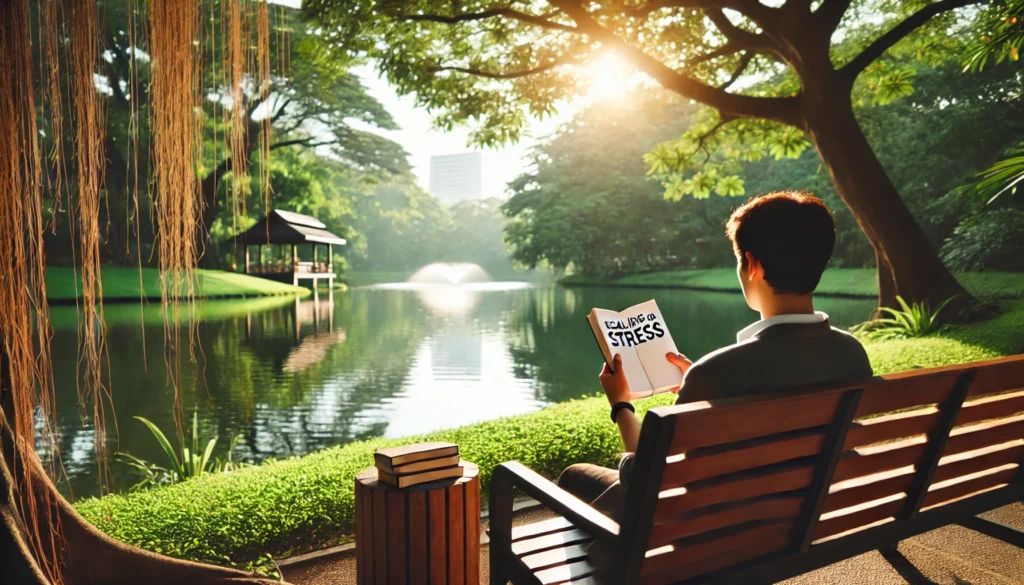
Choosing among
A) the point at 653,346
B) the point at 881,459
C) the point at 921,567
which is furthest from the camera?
the point at 921,567

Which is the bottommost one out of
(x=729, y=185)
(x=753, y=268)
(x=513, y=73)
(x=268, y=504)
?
(x=268, y=504)

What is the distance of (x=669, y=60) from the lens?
11.4 m

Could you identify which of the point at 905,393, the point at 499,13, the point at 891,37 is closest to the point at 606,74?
the point at 499,13

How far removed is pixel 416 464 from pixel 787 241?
1.19 metres

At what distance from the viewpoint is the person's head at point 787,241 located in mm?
1693

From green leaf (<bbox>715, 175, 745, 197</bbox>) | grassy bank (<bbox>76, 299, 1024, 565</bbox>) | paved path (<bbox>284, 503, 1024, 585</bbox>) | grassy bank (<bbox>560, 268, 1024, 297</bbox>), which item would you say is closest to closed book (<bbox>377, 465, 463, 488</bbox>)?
paved path (<bbox>284, 503, 1024, 585</bbox>)

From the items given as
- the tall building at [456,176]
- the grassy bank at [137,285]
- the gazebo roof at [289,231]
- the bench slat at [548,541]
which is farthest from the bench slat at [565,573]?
the tall building at [456,176]

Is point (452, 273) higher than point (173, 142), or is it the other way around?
point (173, 142)

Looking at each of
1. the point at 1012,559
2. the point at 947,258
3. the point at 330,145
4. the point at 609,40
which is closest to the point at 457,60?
the point at 609,40

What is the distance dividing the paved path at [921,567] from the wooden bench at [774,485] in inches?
17.5

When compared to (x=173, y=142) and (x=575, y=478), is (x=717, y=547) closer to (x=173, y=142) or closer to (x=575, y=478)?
(x=575, y=478)

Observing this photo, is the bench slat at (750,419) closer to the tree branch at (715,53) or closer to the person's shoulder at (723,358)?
the person's shoulder at (723,358)

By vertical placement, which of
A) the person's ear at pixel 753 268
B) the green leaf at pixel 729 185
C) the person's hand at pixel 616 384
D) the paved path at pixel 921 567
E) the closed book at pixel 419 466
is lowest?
the paved path at pixel 921 567

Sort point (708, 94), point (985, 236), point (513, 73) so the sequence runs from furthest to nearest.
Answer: point (985, 236) → point (513, 73) → point (708, 94)
